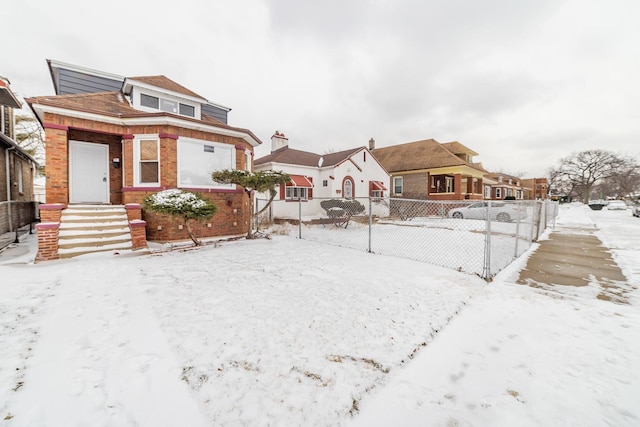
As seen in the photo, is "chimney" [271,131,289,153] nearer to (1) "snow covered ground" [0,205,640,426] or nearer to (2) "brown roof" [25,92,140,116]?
(2) "brown roof" [25,92,140,116]

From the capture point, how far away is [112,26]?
9516 mm

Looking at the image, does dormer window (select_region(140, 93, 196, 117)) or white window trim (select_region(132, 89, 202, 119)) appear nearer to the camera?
white window trim (select_region(132, 89, 202, 119))

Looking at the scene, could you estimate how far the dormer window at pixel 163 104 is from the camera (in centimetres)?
997

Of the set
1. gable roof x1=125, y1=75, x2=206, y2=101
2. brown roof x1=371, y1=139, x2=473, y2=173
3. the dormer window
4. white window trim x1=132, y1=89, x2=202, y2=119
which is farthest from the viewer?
brown roof x1=371, y1=139, x2=473, y2=173

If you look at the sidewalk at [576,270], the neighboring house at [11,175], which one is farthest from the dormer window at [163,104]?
the sidewalk at [576,270]

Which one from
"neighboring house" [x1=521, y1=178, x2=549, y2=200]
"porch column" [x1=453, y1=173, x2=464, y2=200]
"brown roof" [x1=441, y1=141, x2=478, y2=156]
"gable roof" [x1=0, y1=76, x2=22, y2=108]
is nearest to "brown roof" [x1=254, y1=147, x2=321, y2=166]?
"gable roof" [x1=0, y1=76, x2=22, y2=108]

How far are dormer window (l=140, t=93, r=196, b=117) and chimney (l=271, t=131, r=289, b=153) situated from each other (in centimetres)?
1016

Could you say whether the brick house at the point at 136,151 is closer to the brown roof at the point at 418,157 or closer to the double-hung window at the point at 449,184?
the brown roof at the point at 418,157

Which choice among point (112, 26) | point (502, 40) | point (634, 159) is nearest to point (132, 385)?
point (112, 26)

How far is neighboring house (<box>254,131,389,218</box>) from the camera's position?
17.1 meters

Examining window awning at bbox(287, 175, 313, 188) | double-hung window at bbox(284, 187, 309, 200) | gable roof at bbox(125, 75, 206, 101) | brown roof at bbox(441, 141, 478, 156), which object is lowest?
double-hung window at bbox(284, 187, 309, 200)

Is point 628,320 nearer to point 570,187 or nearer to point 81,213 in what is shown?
point 81,213

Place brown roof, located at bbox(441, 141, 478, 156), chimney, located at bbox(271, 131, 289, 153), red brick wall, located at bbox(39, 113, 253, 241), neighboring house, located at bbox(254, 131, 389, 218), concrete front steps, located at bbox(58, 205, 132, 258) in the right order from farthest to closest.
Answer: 1. brown roof, located at bbox(441, 141, 478, 156)
2. chimney, located at bbox(271, 131, 289, 153)
3. neighboring house, located at bbox(254, 131, 389, 218)
4. red brick wall, located at bbox(39, 113, 253, 241)
5. concrete front steps, located at bbox(58, 205, 132, 258)

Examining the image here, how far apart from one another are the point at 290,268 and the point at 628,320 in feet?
17.4
